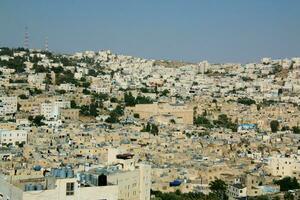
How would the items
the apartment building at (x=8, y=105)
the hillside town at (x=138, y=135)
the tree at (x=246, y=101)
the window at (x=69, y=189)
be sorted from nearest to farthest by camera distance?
1. the window at (x=69, y=189)
2. the hillside town at (x=138, y=135)
3. the apartment building at (x=8, y=105)
4. the tree at (x=246, y=101)

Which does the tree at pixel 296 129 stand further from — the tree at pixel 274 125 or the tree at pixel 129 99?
the tree at pixel 129 99

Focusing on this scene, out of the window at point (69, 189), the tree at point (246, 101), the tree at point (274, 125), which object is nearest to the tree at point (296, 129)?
the tree at point (274, 125)

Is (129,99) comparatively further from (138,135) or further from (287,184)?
(287,184)

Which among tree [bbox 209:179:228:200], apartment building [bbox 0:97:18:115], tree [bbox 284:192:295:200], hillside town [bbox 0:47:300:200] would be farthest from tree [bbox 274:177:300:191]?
apartment building [bbox 0:97:18:115]

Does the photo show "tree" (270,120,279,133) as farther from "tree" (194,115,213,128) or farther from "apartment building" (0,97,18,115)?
"apartment building" (0,97,18,115)

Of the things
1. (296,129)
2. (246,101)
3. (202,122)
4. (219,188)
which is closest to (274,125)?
(296,129)
